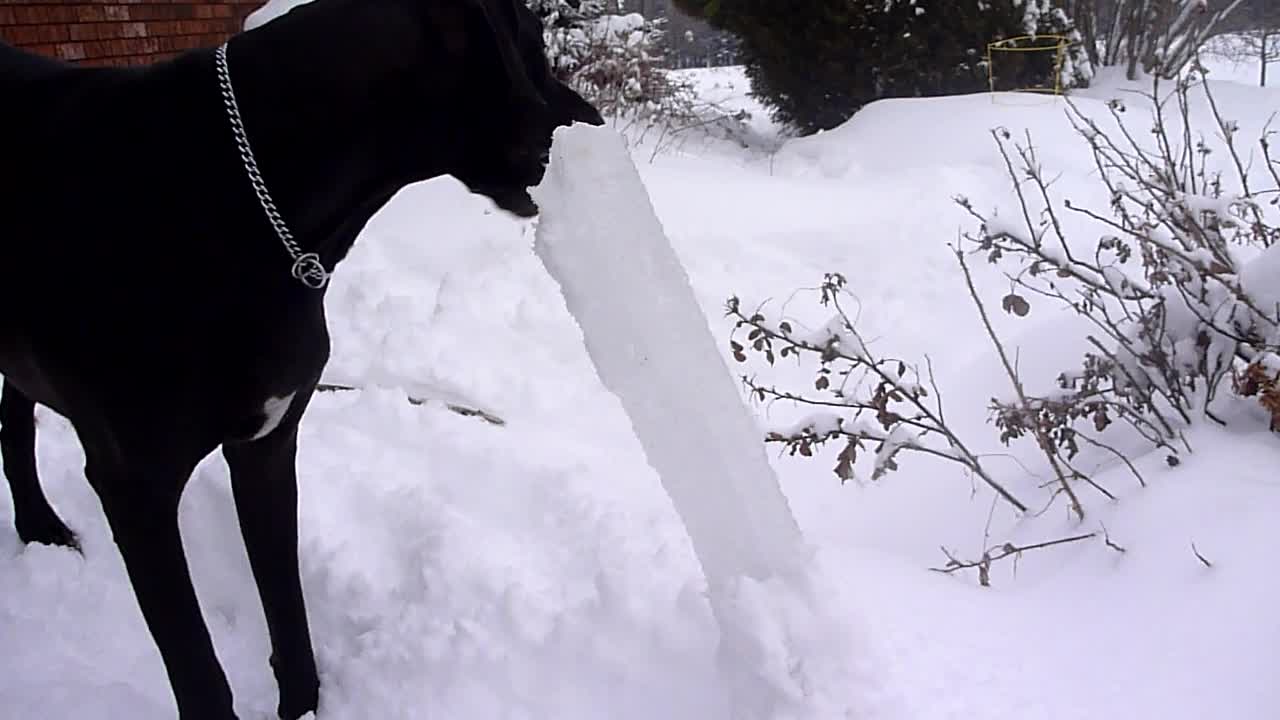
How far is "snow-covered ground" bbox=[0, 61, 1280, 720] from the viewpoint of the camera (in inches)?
65.7

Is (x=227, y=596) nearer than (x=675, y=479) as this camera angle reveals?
No

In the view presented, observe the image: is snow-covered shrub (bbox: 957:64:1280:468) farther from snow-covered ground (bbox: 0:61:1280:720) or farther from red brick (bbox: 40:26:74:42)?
red brick (bbox: 40:26:74:42)

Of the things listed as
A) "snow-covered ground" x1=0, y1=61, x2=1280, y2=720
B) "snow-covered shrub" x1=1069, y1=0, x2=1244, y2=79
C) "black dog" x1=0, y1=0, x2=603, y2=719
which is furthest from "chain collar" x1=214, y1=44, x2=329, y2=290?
"snow-covered shrub" x1=1069, y1=0, x2=1244, y2=79

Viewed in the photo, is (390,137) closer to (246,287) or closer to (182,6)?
(246,287)

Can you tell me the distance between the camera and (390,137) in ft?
4.70

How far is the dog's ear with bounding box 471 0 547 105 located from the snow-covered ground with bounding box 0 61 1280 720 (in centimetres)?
38

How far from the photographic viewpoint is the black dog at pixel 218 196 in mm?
1413

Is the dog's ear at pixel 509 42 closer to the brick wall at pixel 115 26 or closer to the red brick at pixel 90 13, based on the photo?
the brick wall at pixel 115 26

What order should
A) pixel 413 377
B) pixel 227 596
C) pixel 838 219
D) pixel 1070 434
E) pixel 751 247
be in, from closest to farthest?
pixel 227 596 → pixel 1070 434 → pixel 413 377 → pixel 751 247 → pixel 838 219

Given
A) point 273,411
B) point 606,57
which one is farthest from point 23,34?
point 273,411

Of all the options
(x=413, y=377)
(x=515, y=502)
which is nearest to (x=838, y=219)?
(x=413, y=377)

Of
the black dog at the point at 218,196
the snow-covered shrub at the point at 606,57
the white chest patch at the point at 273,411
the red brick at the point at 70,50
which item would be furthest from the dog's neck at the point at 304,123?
the snow-covered shrub at the point at 606,57

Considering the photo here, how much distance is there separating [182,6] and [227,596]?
5053 mm

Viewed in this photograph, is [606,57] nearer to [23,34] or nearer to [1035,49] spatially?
[1035,49]
